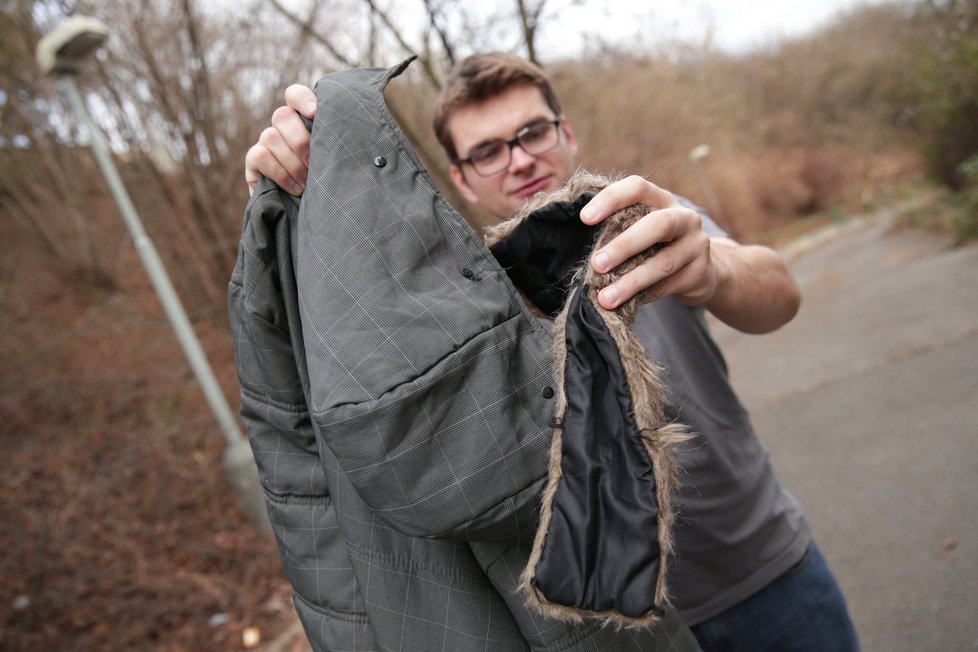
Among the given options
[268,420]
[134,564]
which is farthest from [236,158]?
[268,420]

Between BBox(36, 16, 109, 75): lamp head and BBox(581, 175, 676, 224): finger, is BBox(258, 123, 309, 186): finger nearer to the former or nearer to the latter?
BBox(581, 175, 676, 224): finger

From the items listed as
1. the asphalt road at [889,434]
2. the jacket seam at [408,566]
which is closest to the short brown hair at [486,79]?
the jacket seam at [408,566]

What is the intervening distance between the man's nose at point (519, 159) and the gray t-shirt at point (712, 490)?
55 cm

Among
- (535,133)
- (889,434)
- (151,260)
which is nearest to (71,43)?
(151,260)

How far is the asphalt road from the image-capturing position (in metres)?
3.07

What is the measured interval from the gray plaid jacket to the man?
17 cm

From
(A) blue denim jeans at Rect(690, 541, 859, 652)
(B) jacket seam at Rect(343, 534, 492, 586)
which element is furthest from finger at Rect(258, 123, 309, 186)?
(A) blue denim jeans at Rect(690, 541, 859, 652)

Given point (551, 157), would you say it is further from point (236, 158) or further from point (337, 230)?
point (236, 158)

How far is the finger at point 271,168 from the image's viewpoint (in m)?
1.14

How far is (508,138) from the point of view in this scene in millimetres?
1842

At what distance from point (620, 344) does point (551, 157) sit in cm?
106

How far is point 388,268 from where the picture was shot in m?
1.01

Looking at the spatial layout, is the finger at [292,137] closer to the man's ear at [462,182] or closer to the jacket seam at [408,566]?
the jacket seam at [408,566]

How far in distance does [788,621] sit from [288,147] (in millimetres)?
1634
